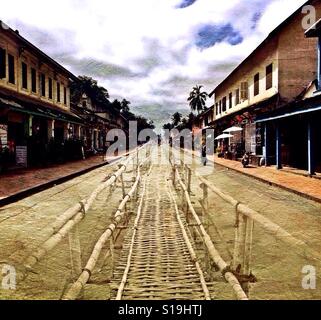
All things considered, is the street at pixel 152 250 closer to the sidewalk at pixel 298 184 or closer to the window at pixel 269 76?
the sidewalk at pixel 298 184

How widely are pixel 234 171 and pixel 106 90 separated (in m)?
65.2

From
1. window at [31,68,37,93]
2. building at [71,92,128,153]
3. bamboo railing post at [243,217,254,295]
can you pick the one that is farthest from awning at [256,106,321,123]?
building at [71,92,128,153]

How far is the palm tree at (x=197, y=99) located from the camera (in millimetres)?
87375

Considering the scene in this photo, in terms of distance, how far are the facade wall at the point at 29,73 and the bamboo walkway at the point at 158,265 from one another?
15267 millimetres

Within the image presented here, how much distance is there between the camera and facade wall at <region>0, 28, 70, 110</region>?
63.4ft

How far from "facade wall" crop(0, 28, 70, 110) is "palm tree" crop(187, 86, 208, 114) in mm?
59084

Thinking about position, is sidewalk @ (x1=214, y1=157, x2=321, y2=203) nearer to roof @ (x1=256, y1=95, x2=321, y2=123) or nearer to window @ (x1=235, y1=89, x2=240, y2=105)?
roof @ (x1=256, y1=95, x2=321, y2=123)

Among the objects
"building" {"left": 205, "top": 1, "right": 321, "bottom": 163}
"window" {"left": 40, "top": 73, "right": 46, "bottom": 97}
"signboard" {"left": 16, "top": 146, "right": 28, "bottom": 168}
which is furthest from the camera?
"window" {"left": 40, "top": 73, "right": 46, "bottom": 97}

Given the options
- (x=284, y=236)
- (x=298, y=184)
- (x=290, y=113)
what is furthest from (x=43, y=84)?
(x=284, y=236)

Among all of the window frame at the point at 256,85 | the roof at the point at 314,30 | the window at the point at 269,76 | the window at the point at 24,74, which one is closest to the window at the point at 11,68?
the window at the point at 24,74

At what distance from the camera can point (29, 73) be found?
22656mm

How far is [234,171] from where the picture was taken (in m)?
19.7
